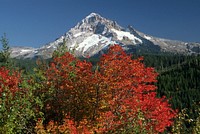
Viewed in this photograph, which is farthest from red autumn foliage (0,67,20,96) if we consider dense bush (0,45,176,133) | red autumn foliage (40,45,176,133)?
red autumn foliage (40,45,176,133)

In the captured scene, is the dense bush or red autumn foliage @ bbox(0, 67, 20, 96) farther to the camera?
red autumn foliage @ bbox(0, 67, 20, 96)

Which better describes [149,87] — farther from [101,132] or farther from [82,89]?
[101,132]

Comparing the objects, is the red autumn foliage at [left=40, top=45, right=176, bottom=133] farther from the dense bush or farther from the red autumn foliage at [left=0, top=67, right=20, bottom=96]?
the red autumn foliage at [left=0, top=67, right=20, bottom=96]

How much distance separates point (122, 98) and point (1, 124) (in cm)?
1186

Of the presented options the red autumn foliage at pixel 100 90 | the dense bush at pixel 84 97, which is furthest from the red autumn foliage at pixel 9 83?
the red autumn foliage at pixel 100 90

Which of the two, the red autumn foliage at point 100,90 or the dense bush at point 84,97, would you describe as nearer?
the dense bush at point 84,97

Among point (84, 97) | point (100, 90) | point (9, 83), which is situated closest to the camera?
point (100, 90)

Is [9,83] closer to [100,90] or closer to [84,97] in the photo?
[84,97]

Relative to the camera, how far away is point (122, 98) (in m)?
29.7

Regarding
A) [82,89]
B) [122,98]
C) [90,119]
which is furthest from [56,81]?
[122,98]

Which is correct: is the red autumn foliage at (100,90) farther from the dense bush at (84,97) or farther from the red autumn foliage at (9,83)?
the red autumn foliage at (9,83)

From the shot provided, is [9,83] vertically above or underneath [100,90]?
above

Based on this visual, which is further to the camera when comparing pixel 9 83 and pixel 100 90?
pixel 9 83

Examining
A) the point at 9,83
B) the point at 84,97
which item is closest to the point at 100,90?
the point at 84,97
